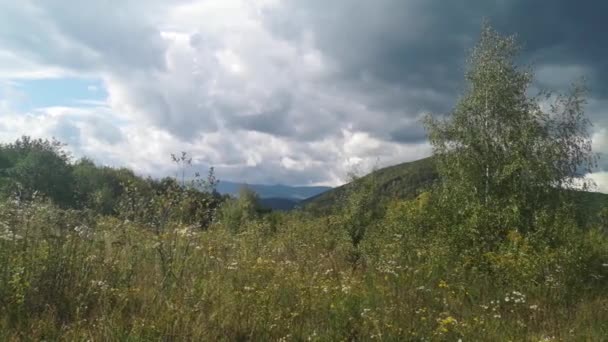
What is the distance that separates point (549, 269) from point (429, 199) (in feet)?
17.2

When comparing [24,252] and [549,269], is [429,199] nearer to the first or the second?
[549,269]

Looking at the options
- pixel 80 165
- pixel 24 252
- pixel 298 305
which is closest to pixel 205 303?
pixel 298 305

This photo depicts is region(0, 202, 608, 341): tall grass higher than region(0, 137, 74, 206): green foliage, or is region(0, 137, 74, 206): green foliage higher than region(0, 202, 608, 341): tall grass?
region(0, 137, 74, 206): green foliage

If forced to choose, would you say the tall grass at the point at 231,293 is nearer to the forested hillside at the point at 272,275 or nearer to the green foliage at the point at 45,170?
the forested hillside at the point at 272,275

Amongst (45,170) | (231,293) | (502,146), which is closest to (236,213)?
(502,146)

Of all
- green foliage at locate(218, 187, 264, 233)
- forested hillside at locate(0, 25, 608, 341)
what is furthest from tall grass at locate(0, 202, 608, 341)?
green foliage at locate(218, 187, 264, 233)

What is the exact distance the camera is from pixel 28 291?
17.6 ft

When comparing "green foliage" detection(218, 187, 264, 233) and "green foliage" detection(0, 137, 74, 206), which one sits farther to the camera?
"green foliage" detection(0, 137, 74, 206)

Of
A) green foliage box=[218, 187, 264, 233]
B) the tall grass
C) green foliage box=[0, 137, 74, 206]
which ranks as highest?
green foliage box=[0, 137, 74, 206]

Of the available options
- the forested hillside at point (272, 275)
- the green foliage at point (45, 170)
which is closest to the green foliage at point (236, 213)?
the forested hillside at point (272, 275)

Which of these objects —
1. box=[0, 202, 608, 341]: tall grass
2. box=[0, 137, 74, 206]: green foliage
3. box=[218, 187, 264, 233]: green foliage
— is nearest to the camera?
box=[0, 202, 608, 341]: tall grass

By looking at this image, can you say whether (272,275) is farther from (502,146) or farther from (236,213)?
(236,213)

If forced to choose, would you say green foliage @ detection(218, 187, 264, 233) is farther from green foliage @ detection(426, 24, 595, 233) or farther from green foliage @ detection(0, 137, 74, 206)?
green foliage @ detection(0, 137, 74, 206)

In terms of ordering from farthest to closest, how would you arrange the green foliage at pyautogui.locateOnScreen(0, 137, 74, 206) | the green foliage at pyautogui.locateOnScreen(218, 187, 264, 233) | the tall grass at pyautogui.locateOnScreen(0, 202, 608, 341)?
the green foliage at pyautogui.locateOnScreen(0, 137, 74, 206) → the green foliage at pyautogui.locateOnScreen(218, 187, 264, 233) → the tall grass at pyautogui.locateOnScreen(0, 202, 608, 341)
